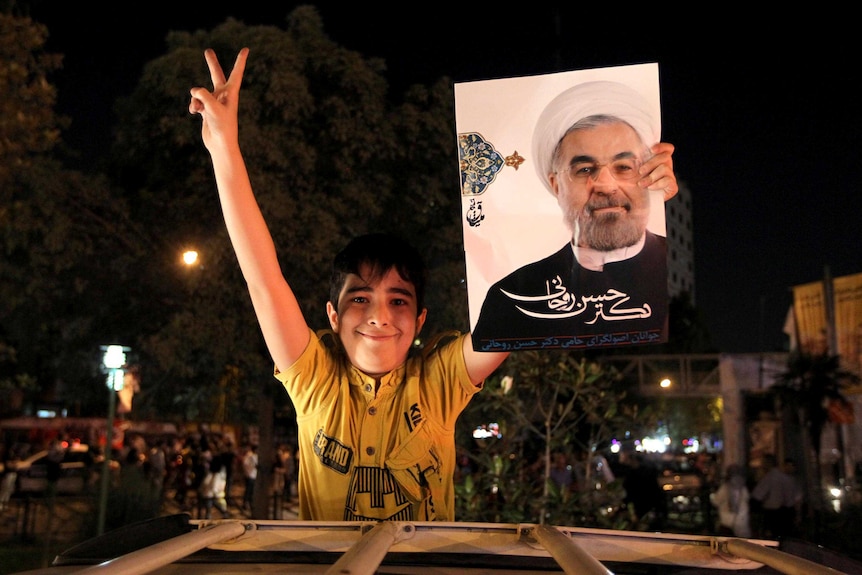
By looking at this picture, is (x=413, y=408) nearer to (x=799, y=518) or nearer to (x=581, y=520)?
(x=581, y=520)

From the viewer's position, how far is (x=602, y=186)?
3.10 metres

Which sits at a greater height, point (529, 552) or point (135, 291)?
point (135, 291)

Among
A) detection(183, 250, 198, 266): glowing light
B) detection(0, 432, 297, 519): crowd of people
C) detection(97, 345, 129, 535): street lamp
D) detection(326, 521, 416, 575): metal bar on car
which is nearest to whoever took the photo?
detection(326, 521, 416, 575): metal bar on car

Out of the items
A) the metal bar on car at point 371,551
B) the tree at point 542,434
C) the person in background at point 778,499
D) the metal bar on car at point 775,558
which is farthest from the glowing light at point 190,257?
the metal bar on car at point 775,558

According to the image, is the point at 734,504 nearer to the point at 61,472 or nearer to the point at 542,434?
the point at 542,434

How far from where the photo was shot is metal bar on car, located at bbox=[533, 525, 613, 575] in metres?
1.58

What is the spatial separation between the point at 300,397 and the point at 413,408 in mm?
395

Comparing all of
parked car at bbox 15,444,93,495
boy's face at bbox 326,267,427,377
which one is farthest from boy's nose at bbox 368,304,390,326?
parked car at bbox 15,444,93,495

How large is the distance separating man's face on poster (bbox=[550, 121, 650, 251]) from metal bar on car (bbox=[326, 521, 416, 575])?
4.23 feet

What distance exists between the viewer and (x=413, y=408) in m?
3.31

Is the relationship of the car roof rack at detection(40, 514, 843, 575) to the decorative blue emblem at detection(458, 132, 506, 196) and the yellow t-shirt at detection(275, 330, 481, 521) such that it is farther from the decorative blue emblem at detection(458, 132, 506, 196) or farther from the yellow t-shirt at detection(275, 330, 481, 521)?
the decorative blue emblem at detection(458, 132, 506, 196)

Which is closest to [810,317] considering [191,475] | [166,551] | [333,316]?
[191,475]

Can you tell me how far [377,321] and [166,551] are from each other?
160 cm

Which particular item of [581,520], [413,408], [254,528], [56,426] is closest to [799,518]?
[581,520]
